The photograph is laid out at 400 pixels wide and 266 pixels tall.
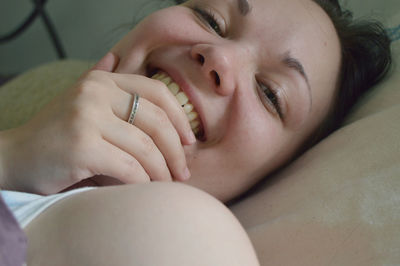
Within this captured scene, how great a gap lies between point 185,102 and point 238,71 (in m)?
0.11

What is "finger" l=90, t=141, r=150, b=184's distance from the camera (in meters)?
0.54

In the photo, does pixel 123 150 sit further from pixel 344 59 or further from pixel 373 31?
pixel 373 31

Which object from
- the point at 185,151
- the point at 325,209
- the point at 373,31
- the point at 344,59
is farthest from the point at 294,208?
the point at 373,31

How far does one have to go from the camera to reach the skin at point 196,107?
536 mm

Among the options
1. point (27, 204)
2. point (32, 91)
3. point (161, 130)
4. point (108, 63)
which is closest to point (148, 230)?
point (27, 204)

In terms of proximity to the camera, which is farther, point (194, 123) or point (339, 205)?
point (194, 123)

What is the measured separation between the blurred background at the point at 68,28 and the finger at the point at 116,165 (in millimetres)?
1528

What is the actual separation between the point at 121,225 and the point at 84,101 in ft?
0.86

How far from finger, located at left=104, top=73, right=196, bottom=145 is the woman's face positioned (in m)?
0.05

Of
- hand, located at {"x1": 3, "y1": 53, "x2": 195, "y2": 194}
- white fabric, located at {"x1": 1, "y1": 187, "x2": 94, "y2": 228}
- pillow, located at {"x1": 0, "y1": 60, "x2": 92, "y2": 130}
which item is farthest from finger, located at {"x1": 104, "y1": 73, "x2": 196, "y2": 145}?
pillow, located at {"x1": 0, "y1": 60, "x2": 92, "y2": 130}

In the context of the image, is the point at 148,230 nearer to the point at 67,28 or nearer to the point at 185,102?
the point at 185,102

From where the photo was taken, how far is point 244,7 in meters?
0.74

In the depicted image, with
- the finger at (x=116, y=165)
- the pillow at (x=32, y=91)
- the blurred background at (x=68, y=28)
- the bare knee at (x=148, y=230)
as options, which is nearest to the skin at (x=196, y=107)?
the finger at (x=116, y=165)

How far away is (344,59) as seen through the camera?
905mm
